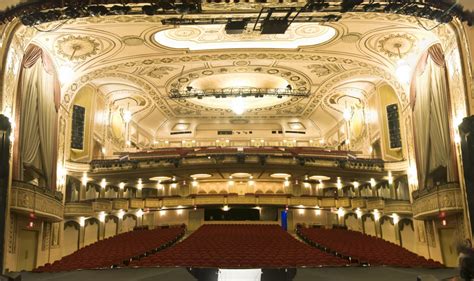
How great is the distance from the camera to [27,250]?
34.1ft

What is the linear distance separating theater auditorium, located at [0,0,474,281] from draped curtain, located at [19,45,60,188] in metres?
0.06

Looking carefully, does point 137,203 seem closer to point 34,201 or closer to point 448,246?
point 34,201

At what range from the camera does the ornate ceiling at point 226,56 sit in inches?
405

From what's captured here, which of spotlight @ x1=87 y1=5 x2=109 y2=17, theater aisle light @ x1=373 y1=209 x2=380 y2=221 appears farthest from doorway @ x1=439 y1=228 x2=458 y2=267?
spotlight @ x1=87 y1=5 x2=109 y2=17

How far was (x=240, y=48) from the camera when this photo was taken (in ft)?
39.4

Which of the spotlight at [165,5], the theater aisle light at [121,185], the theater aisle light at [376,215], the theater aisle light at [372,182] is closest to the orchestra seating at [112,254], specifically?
the theater aisle light at [121,185]

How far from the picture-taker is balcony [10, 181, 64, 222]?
8.56m

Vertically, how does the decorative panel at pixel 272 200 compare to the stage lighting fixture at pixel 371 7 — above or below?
below

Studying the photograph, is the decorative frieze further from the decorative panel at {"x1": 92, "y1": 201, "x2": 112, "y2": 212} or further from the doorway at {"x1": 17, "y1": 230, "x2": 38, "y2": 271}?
the doorway at {"x1": 17, "y1": 230, "x2": 38, "y2": 271}

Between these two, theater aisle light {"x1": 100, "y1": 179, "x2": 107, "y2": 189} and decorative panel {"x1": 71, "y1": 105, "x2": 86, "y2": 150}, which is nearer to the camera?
decorative panel {"x1": 71, "y1": 105, "x2": 86, "y2": 150}

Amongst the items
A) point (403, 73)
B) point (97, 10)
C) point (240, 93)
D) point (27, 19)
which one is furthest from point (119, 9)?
point (240, 93)

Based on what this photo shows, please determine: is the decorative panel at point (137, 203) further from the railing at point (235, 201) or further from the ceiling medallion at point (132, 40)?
the ceiling medallion at point (132, 40)

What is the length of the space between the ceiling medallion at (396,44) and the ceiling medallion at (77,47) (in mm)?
7881

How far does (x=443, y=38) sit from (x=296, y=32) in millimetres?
3728
